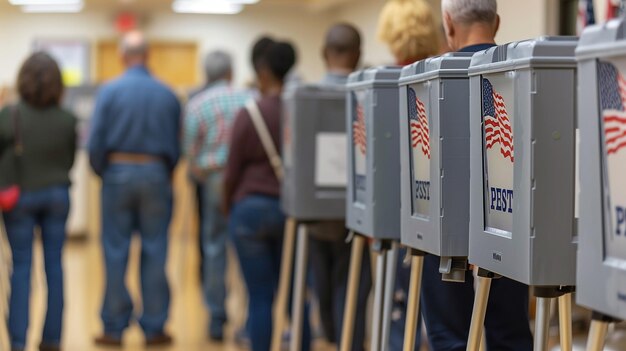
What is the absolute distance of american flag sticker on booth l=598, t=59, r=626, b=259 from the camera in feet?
5.75

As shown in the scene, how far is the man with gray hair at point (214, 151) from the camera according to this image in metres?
5.96

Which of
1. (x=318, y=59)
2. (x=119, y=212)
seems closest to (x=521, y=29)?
(x=119, y=212)

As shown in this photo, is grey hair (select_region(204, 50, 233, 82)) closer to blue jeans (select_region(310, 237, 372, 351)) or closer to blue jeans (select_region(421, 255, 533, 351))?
blue jeans (select_region(310, 237, 372, 351))

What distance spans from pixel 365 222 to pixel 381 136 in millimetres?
301

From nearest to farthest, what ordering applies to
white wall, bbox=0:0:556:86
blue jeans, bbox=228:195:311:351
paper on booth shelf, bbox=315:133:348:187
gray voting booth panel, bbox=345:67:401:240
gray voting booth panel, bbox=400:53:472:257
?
Result: gray voting booth panel, bbox=400:53:472:257
gray voting booth panel, bbox=345:67:401:240
paper on booth shelf, bbox=315:133:348:187
blue jeans, bbox=228:195:311:351
white wall, bbox=0:0:556:86

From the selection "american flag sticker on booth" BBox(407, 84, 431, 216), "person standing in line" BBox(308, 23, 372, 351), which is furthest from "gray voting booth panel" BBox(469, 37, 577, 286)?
"person standing in line" BBox(308, 23, 372, 351)

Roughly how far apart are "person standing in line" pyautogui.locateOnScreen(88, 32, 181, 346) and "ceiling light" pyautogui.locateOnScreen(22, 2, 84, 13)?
8.56 metres

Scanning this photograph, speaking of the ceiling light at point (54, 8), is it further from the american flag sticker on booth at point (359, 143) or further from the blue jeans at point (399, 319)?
the american flag sticker on booth at point (359, 143)

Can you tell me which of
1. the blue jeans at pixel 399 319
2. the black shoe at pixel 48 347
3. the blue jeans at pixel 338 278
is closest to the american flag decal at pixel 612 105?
the blue jeans at pixel 399 319

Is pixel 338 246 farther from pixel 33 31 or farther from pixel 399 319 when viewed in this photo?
pixel 33 31

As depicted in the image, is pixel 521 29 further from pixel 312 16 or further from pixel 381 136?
pixel 312 16

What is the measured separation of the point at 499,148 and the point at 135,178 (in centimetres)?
360

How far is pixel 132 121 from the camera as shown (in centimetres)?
570

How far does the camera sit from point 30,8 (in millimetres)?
14203
